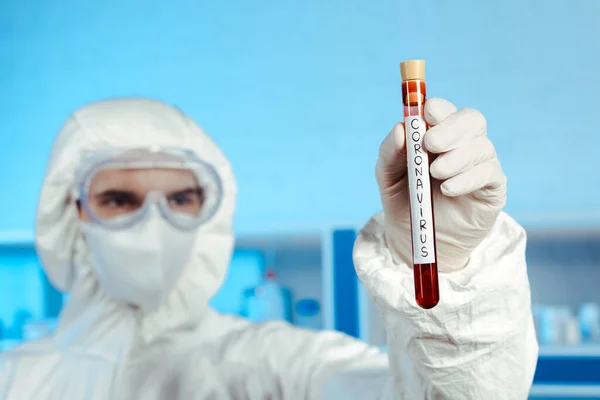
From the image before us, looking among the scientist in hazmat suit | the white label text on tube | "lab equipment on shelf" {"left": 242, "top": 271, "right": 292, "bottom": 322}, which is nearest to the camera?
the white label text on tube

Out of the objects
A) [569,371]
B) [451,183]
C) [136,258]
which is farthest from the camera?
[569,371]

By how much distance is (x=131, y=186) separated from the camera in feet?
5.09

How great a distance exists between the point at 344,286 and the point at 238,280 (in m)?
0.52

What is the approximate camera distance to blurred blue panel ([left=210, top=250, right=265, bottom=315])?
9.60ft

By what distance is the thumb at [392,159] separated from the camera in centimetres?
83

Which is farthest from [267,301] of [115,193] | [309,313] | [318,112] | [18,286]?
[115,193]

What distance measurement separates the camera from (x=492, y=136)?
9.77ft

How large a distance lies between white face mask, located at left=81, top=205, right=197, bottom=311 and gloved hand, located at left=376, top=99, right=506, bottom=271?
0.73 metres

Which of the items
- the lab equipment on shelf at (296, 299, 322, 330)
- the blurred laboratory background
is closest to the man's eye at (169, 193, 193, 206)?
the blurred laboratory background

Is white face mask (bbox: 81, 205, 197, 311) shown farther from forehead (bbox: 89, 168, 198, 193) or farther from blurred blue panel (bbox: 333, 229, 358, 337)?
blurred blue panel (bbox: 333, 229, 358, 337)

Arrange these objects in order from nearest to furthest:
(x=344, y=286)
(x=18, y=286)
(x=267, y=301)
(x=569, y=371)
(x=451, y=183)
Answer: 1. (x=451, y=183)
2. (x=569, y=371)
3. (x=344, y=286)
4. (x=267, y=301)
5. (x=18, y=286)

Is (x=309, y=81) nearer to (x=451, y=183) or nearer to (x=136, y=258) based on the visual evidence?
(x=136, y=258)

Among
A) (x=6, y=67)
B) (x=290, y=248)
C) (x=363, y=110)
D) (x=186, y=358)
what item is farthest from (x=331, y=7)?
(x=186, y=358)

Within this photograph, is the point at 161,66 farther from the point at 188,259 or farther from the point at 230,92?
the point at 188,259
